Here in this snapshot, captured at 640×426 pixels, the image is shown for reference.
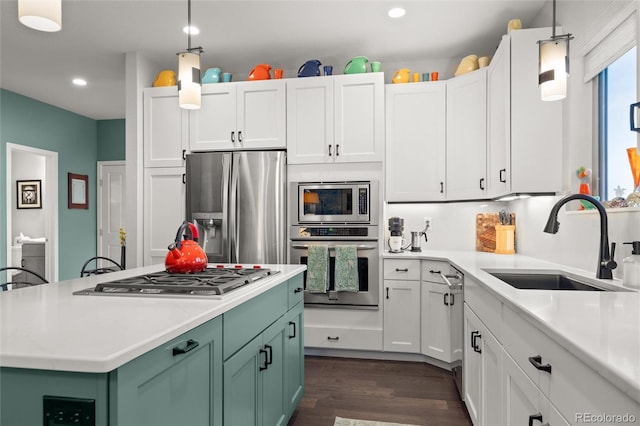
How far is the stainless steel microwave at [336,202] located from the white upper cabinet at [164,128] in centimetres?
121

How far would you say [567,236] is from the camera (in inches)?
96.0

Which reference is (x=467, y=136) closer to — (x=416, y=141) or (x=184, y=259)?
(x=416, y=141)

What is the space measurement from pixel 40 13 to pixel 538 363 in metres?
1.89

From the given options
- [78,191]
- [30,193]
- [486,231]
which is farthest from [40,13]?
[30,193]

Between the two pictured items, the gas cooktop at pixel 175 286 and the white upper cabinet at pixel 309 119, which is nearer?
the gas cooktop at pixel 175 286

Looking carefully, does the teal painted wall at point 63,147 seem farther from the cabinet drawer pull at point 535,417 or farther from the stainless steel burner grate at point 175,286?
the cabinet drawer pull at point 535,417

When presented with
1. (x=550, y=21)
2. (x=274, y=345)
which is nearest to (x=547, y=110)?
(x=550, y=21)

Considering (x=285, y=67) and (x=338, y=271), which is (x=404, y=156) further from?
(x=285, y=67)

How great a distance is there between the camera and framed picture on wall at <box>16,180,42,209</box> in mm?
6141

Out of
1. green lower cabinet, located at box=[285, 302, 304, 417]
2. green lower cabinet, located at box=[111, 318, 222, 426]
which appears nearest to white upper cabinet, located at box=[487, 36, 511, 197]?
green lower cabinet, located at box=[285, 302, 304, 417]

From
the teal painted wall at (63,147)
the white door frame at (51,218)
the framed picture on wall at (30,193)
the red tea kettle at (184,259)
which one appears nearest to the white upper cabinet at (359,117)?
the red tea kettle at (184,259)

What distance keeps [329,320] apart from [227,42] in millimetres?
2668

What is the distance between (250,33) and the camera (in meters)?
3.40

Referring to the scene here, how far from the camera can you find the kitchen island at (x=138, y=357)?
0.85 m
